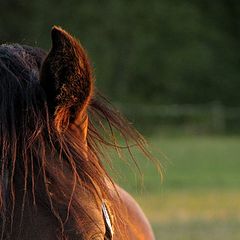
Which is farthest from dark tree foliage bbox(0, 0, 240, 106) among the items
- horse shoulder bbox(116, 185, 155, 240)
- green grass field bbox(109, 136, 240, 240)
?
horse shoulder bbox(116, 185, 155, 240)

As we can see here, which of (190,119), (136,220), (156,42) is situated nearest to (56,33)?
(136,220)

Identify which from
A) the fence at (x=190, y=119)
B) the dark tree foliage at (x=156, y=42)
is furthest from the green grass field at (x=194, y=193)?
the dark tree foliage at (x=156, y=42)

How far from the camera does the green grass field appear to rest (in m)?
8.45

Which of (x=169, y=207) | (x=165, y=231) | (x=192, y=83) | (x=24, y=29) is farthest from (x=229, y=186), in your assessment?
(x=192, y=83)

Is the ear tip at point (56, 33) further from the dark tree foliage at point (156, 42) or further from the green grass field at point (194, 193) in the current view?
the dark tree foliage at point (156, 42)

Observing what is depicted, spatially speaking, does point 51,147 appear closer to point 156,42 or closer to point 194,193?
point 194,193

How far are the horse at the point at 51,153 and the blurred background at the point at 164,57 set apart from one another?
16.8 meters

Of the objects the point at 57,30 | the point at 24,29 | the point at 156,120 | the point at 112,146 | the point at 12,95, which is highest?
the point at 57,30

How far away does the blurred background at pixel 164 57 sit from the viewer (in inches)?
987

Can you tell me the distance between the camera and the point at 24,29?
26625 mm

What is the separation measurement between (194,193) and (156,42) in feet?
63.8

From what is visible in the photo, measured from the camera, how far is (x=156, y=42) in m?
31.3

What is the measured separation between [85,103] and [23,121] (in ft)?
0.42

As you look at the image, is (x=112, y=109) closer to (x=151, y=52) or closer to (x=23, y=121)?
(x=23, y=121)
